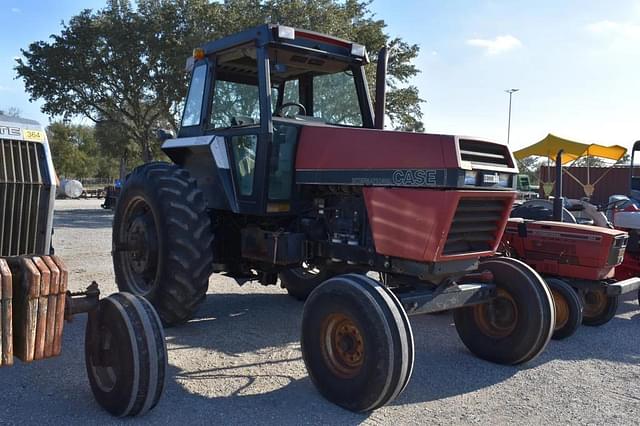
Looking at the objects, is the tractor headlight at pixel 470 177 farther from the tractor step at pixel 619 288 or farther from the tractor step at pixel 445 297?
the tractor step at pixel 619 288

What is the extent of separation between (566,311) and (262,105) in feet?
11.3

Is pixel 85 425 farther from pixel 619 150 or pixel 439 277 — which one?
pixel 619 150

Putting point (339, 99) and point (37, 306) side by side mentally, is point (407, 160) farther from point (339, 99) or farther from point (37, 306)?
point (37, 306)

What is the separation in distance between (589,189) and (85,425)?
13533mm

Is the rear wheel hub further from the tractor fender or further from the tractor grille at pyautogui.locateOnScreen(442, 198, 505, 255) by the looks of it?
the tractor grille at pyautogui.locateOnScreen(442, 198, 505, 255)

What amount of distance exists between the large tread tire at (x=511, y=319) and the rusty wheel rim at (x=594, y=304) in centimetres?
186

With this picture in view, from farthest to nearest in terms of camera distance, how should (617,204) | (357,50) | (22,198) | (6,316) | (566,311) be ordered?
(617,204) < (357,50) < (566,311) < (22,198) < (6,316)

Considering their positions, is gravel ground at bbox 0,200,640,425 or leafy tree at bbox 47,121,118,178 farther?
leafy tree at bbox 47,121,118,178

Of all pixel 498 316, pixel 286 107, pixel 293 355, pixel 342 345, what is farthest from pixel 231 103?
pixel 498 316

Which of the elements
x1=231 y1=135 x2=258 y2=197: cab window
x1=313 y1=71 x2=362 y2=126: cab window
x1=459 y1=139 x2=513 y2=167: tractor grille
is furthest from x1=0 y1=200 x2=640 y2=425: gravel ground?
x1=313 y1=71 x2=362 y2=126: cab window

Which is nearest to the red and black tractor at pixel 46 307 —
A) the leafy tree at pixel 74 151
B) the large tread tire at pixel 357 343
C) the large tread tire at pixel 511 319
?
the large tread tire at pixel 357 343

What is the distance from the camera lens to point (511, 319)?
458 centimetres

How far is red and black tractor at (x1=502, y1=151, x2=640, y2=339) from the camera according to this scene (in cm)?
536

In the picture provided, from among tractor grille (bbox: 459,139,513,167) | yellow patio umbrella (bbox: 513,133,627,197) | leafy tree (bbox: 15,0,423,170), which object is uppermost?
leafy tree (bbox: 15,0,423,170)
